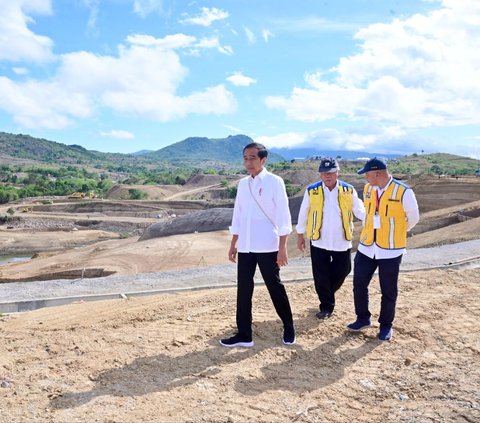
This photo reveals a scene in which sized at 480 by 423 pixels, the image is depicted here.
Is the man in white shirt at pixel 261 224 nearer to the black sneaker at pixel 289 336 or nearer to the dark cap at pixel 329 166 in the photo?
the black sneaker at pixel 289 336

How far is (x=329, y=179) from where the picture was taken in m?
5.14

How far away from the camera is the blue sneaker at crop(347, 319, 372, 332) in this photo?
193 inches

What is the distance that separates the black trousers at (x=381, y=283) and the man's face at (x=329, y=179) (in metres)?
0.77

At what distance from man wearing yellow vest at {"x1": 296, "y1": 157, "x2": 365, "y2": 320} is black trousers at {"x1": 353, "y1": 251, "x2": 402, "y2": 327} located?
1.00 feet

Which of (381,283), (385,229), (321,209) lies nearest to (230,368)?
(381,283)

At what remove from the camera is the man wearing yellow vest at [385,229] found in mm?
4605

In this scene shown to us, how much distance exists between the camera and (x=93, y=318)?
5527 mm

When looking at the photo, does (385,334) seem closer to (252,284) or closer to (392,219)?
(392,219)

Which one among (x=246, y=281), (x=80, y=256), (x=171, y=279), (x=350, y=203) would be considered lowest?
(x=80, y=256)

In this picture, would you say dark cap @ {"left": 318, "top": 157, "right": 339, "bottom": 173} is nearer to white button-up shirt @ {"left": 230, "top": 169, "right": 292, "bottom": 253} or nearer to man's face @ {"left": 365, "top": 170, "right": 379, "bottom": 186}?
man's face @ {"left": 365, "top": 170, "right": 379, "bottom": 186}

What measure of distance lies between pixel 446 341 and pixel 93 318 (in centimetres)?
368

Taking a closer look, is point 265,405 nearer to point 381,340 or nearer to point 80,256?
point 381,340

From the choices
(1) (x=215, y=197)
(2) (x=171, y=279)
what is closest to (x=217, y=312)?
(2) (x=171, y=279)

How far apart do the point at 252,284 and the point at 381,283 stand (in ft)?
4.15
